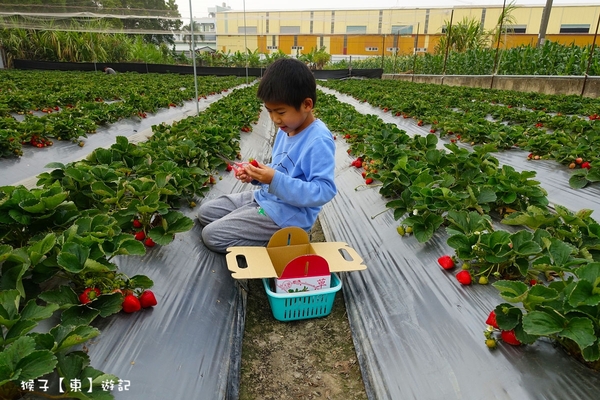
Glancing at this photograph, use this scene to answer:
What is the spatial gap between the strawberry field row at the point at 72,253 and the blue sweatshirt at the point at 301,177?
2.00ft

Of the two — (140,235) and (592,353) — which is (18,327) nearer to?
(140,235)

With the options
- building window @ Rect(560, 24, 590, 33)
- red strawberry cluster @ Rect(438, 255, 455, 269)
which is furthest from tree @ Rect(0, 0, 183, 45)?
building window @ Rect(560, 24, 590, 33)

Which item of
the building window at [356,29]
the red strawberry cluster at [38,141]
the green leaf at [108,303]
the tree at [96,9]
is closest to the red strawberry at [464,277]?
the green leaf at [108,303]

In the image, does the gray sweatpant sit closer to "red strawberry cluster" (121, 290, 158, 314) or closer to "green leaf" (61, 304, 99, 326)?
"red strawberry cluster" (121, 290, 158, 314)

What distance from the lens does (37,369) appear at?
116cm

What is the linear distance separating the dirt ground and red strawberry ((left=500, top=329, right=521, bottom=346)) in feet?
2.42

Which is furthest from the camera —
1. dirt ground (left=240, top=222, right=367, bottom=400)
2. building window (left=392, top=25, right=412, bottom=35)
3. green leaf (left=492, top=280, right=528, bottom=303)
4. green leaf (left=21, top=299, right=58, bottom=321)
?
building window (left=392, top=25, right=412, bottom=35)

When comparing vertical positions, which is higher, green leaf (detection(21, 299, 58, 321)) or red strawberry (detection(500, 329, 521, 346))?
green leaf (detection(21, 299, 58, 321))

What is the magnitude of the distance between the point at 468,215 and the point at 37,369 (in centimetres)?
214

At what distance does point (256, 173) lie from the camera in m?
2.25

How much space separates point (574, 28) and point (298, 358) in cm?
4709

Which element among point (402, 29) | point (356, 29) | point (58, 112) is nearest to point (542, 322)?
point (58, 112)

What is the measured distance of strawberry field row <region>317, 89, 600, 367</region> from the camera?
54.7 inches

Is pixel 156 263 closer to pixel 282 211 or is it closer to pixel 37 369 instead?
pixel 282 211
